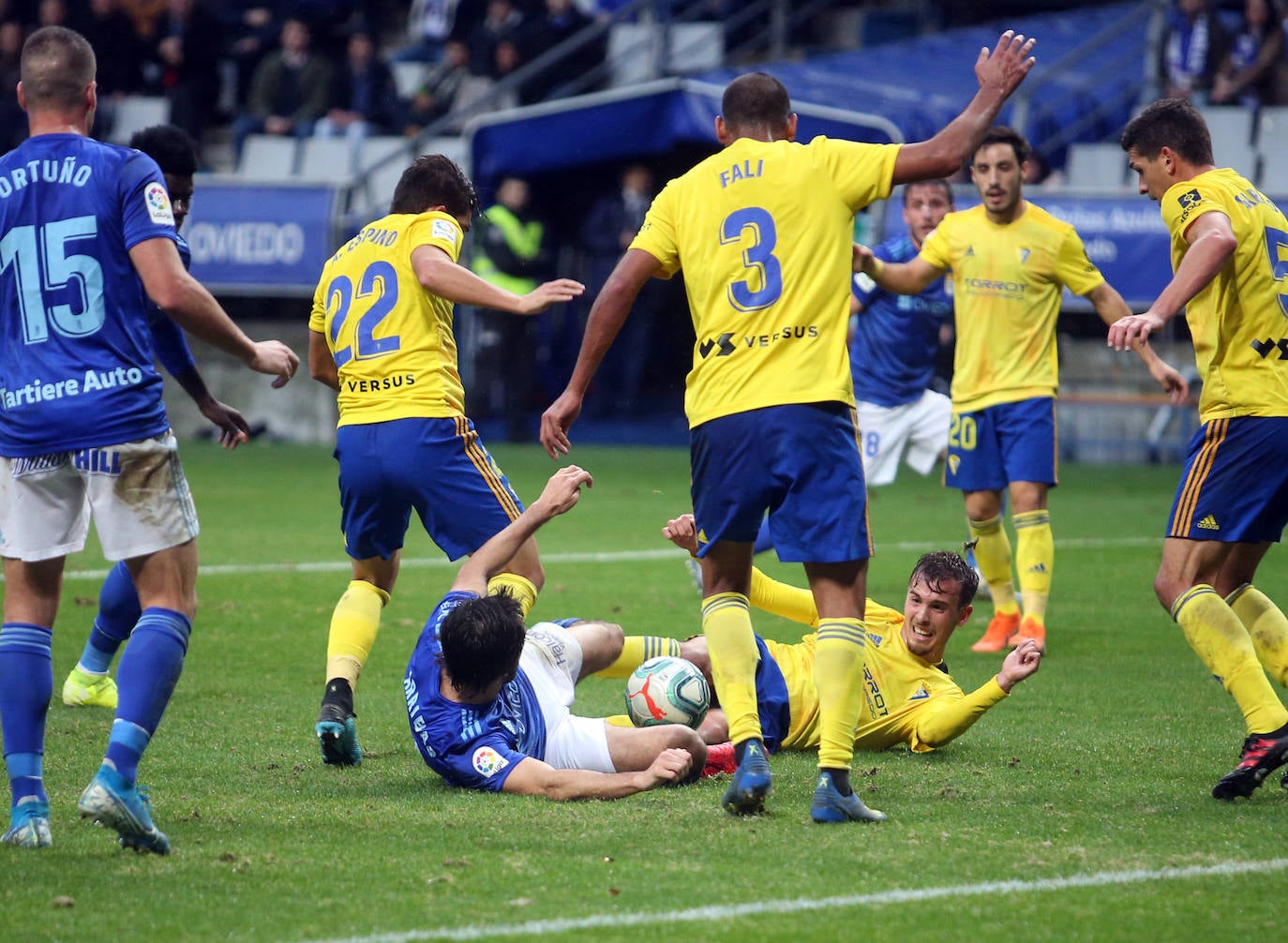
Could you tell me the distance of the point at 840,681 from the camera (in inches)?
192

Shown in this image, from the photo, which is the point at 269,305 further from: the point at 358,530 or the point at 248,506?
the point at 358,530

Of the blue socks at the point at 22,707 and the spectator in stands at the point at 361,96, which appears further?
the spectator in stands at the point at 361,96

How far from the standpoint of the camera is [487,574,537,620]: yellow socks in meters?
6.02

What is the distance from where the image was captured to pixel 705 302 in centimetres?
509

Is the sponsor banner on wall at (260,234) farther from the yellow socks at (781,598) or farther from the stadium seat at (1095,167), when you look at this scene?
the yellow socks at (781,598)

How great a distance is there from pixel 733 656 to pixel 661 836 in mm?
677

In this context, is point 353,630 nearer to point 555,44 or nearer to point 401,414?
point 401,414

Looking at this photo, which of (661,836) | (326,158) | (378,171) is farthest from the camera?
(326,158)

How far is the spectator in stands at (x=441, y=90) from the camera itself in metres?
21.8

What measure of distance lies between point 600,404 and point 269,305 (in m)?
4.47

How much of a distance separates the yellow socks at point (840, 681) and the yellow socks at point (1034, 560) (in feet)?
11.6

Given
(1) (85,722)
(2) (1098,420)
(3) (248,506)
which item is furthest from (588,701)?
(2) (1098,420)

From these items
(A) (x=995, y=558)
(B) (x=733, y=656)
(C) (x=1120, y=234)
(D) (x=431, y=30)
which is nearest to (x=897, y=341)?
(A) (x=995, y=558)

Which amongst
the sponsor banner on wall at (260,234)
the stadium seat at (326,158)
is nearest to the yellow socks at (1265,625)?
the sponsor banner on wall at (260,234)
